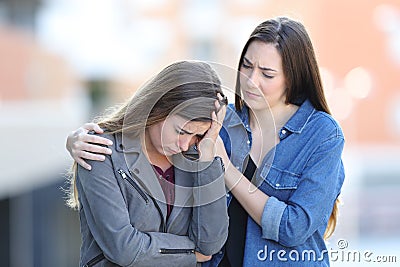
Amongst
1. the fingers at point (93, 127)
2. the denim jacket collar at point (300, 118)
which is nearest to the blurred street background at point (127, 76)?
the fingers at point (93, 127)

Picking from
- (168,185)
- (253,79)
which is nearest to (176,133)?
(168,185)

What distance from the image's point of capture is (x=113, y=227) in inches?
72.4

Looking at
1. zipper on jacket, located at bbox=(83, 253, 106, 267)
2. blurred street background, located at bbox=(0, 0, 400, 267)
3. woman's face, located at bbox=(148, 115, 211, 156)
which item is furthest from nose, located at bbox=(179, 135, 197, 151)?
blurred street background, located at bbox=(0, 0, 400, 267)

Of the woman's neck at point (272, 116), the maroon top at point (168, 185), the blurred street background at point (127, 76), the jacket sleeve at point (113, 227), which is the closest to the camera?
the jacket sleeve at point (113, 227)

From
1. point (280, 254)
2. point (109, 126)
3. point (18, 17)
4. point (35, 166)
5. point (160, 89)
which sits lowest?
point (35, 166)

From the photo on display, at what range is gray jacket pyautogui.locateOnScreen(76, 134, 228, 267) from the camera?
6.07 ft

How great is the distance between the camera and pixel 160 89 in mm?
1904

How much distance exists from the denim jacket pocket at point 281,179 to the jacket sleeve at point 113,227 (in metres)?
0.31

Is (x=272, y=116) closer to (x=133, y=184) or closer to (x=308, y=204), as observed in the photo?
(x=308, y=204)

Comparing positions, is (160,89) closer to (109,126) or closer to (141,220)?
(109,126)

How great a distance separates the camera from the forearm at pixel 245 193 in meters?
1.97

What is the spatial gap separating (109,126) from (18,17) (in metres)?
10.5

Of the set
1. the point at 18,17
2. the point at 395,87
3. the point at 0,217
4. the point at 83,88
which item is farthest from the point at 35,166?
the point at 395,87

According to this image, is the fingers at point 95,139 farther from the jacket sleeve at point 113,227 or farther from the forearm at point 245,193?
the forearm at point 245,193
